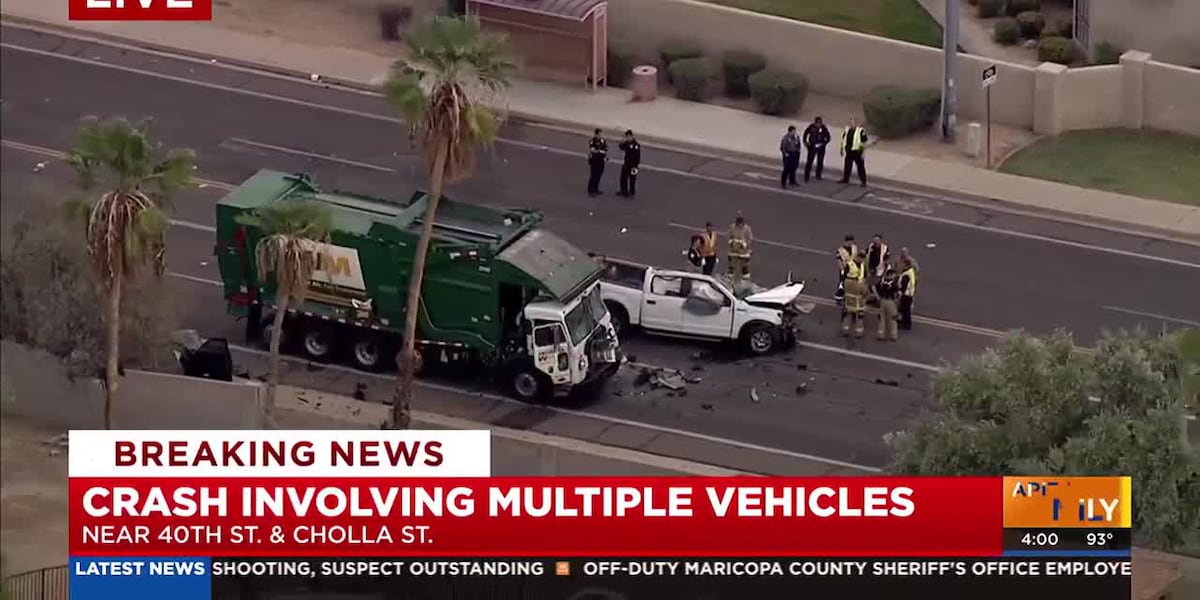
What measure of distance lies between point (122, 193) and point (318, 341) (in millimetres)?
5832

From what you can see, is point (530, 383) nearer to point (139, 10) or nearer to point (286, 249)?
point (286, 249)

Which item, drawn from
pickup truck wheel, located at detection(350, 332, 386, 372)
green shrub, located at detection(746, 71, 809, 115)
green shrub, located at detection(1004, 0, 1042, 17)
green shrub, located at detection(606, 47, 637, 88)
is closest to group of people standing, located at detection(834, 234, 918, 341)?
pickup truck wheel, located at detection(350, 332, 386, 372)

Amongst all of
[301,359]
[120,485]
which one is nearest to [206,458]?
[120,485]

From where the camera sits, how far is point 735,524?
24188 millimetres

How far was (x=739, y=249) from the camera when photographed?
46000mm

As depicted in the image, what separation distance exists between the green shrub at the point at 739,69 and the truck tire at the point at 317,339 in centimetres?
1507

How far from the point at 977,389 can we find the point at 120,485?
45.1ft

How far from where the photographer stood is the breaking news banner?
2406 cm

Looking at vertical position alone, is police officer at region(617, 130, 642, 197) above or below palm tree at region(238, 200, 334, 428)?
above

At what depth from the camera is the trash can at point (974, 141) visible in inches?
2100

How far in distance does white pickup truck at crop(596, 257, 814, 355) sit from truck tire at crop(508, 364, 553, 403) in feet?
7.61

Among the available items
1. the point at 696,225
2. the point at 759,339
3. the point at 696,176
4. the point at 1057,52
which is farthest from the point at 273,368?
the point at 1057,52

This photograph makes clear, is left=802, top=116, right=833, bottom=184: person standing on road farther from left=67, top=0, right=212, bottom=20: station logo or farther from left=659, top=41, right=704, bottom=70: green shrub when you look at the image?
left=67, top=0, right=212, bottom=20: station logo

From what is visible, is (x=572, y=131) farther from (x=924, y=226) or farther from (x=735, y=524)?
(x=735, y=524)
